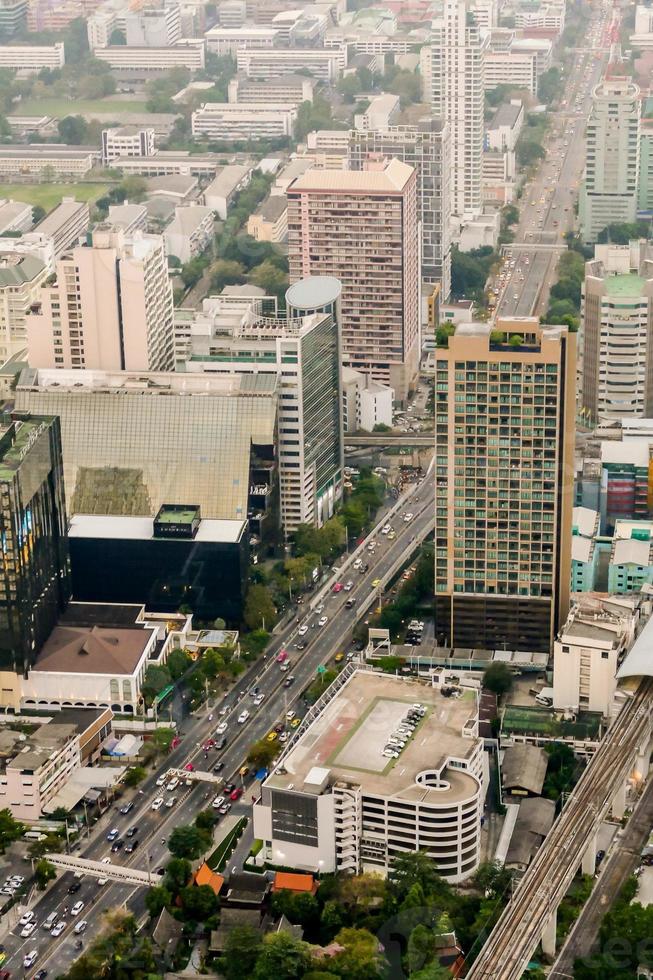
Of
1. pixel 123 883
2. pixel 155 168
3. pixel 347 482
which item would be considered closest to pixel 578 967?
pixel 123 883

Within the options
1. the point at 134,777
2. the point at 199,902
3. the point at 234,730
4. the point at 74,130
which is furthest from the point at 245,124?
the point at 199,902

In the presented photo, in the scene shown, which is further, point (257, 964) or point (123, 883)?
point (123, 883)

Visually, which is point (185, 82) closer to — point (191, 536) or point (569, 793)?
point (191, 536)

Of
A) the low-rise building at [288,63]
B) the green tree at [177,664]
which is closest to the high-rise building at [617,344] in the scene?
the green tree at [177,664]

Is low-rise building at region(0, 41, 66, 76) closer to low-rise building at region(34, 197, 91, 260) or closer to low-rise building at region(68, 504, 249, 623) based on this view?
low-rise building at region(34, 197, 91, 260)

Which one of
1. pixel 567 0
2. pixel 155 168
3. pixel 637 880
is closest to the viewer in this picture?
pixel 637 880

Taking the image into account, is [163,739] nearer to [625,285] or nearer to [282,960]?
[282,960]
